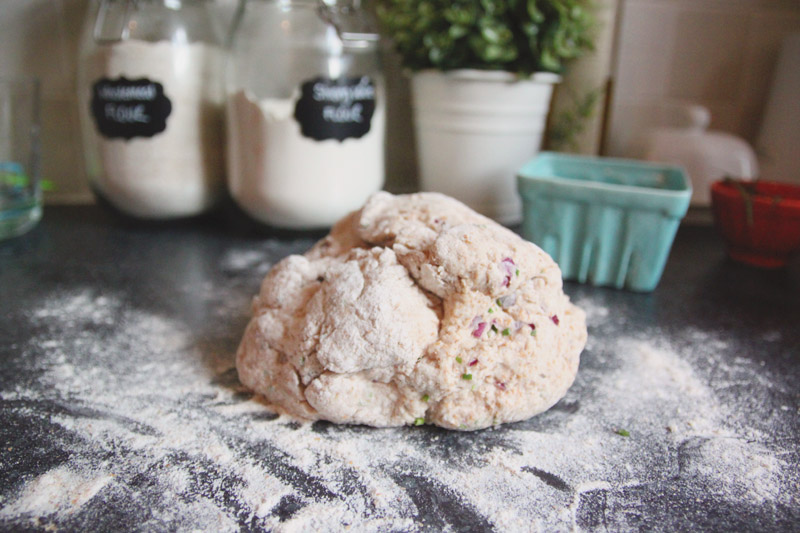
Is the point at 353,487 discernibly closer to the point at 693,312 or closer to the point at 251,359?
the point at 251,359

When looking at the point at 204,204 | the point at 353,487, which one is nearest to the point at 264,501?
the point at 353,487

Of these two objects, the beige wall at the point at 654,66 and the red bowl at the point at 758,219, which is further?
the beige wall at the point at 654,66

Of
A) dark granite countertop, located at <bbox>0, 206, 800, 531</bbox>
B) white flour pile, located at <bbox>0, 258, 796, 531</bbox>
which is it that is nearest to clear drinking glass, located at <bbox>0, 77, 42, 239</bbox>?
dark granite countertop, located at <bbox>0, 206, 800, 531</bbox>

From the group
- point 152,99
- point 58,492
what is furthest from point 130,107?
point 58,492

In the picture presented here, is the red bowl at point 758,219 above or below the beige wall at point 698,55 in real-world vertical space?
below

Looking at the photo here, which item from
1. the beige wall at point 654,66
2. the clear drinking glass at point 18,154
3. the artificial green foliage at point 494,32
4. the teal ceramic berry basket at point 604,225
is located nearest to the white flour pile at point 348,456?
the teal ceramic berry basket at point 604,225

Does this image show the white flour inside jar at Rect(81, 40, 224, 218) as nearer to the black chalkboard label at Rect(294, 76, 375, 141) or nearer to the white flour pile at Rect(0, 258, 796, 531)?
the black chalkboard label at Rect(294, 76, 375, 141)

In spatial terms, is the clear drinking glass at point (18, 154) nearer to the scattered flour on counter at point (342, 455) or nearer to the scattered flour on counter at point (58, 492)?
the scattered flour on counter at point (342, 455)
